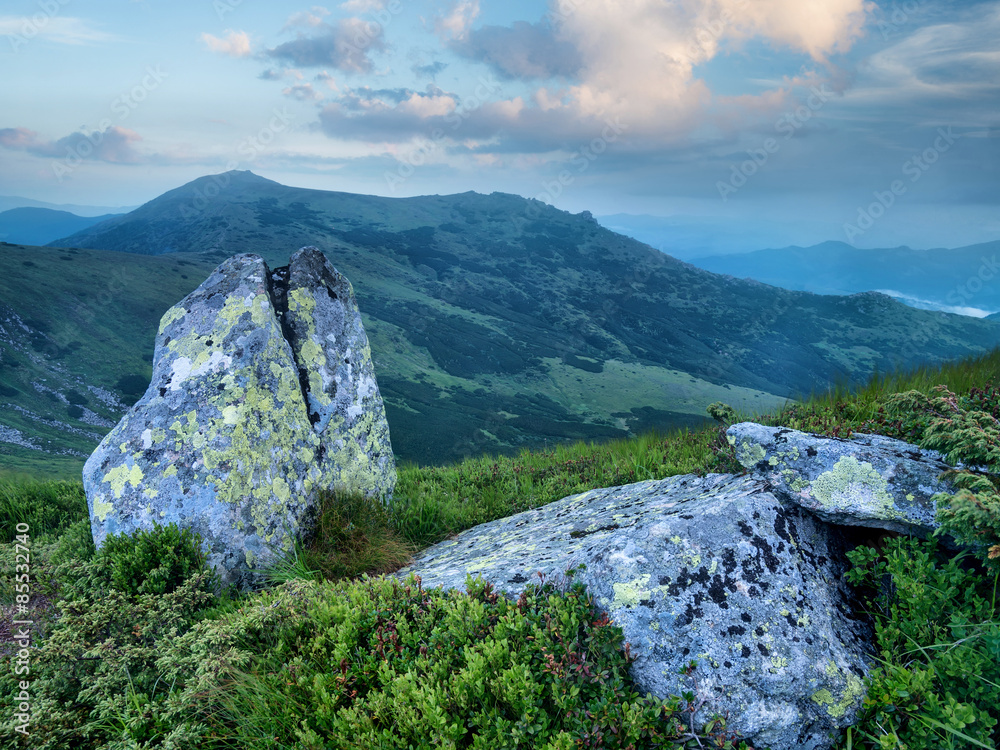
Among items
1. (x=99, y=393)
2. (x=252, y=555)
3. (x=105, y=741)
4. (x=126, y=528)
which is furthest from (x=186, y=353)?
(x=99, y=393)

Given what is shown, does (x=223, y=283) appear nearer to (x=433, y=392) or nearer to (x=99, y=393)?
(x=99, y=393)

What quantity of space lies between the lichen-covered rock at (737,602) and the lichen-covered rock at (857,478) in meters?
0.26

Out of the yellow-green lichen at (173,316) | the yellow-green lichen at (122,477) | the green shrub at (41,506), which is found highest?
the yellow-green lichen at (173,316)

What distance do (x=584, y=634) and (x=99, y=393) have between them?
359 ft

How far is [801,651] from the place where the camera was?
4094 mm

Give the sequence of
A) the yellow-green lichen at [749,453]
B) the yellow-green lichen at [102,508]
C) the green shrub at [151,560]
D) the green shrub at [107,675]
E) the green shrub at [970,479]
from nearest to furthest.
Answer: the green shrub at [970,479] → the green shrub at [107,675] → the yellow-green lichen at [749,453] → the green shrub at [151,560] → the yellow-green lichen at [102,508]

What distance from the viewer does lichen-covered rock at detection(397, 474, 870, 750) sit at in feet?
12.7

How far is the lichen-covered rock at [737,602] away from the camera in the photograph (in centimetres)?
387

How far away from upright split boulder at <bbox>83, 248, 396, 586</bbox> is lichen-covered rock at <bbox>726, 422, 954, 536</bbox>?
6.64 metres

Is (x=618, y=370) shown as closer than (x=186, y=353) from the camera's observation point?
No

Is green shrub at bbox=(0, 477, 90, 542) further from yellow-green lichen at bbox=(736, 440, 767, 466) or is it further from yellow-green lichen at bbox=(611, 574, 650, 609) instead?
yellow-green lichen at bbox=(736, 440, 767, 466)

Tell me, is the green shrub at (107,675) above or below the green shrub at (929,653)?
below

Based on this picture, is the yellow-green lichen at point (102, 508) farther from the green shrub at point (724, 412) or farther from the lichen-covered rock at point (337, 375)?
the green shrub at point (724, 412)

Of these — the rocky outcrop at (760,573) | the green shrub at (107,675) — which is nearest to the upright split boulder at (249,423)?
the green shrub at (107,675)
